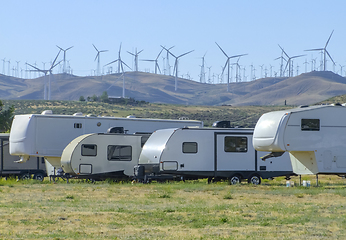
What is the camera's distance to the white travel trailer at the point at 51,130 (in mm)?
22125

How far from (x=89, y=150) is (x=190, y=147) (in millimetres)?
3863

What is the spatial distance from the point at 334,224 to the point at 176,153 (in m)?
9.90

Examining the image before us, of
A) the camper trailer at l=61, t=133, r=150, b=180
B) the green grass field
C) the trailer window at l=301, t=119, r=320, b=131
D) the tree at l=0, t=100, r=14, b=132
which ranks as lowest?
the green grass field

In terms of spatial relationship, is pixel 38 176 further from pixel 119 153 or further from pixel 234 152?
pixel 234 152

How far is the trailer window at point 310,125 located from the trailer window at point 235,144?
3164 mm

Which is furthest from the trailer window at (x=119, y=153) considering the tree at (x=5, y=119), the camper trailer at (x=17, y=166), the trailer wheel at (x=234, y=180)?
the tree at (x=5, y=119)

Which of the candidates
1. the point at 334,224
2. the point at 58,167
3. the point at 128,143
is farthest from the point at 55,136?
the point at 334,224

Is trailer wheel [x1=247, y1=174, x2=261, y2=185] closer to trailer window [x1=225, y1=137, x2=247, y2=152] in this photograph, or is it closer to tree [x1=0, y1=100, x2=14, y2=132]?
trailer window [x1=225, y1=137, x2=247, y2=152]

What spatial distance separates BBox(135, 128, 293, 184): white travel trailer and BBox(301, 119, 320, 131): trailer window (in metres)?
3.08

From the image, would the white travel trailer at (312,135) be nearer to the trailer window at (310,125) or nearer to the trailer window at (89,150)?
the trailer window at (310,125)

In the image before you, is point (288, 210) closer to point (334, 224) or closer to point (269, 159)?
point (334, 224)

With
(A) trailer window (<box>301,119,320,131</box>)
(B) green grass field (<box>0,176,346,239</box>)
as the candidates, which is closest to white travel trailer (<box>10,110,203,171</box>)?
(B) green grass field (<box>0,176,346,239</box>)

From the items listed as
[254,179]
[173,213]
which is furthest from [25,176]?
[173,213]

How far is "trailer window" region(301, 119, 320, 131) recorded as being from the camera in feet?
60.5
